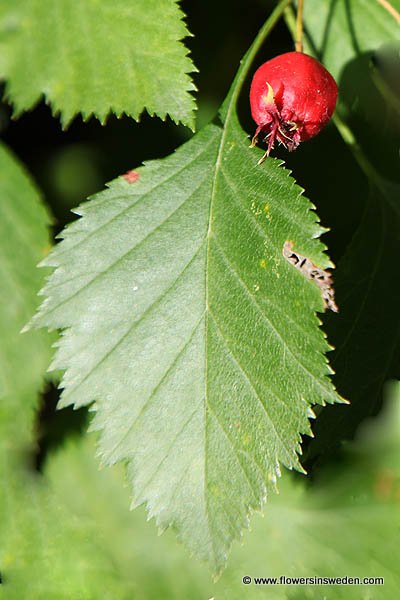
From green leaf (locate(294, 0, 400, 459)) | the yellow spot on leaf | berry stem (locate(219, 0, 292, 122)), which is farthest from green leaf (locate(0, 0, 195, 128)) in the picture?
green leaf (locate(294, 0, 400, 459))

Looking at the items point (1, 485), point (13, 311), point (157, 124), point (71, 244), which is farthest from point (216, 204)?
point (1, 485)

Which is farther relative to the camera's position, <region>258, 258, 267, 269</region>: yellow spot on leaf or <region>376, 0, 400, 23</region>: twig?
<region>376, 0, 400, 23</region>: twig

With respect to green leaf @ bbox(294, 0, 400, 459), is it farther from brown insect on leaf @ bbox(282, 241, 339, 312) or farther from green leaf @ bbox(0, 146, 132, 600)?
green leaf @ bbox(0, 146, 132, 600)

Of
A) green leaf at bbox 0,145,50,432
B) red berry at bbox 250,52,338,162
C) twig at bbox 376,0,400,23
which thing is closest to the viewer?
red berry at bbox 250,52,338,162

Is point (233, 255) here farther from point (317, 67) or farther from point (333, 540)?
point (333, 540)

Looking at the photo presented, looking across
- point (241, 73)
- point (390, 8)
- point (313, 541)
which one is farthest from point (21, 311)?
point (390, 8)

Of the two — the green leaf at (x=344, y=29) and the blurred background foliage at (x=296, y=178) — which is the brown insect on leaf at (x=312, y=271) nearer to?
the blurred background foliage at (x=296, y=178)

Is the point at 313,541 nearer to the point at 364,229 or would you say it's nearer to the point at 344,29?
Answer: the point at 364,229
